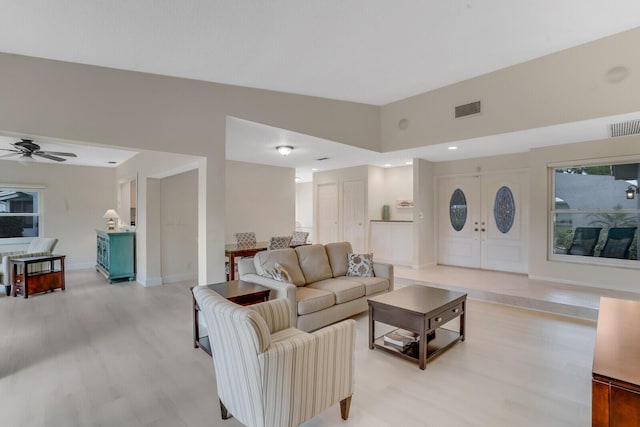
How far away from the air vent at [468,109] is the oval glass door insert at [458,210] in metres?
2.45

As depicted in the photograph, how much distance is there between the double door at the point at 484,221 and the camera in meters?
6.12

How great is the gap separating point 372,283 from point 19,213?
26.6 ft

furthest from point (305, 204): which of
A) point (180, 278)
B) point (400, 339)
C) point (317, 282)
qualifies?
point (400, 339)

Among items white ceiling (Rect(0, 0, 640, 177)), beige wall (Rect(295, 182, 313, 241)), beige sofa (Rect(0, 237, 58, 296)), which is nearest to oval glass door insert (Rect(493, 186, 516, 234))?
white ceiling (Rect(0, 0, 640, 177))

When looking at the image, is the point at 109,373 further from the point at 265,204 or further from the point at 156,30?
the point at 265,204

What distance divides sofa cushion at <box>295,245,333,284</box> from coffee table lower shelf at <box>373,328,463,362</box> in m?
1.18

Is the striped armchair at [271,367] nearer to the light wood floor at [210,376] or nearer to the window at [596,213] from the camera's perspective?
Result: the light wood floor at [210,376]

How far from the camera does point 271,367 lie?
5.56 ft

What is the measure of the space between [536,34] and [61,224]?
975cm

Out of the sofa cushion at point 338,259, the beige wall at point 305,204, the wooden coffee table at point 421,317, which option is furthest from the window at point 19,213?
the wooden coffee table at point 421,317

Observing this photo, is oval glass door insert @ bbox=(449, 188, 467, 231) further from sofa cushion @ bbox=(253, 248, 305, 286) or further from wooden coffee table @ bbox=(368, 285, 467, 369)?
sofa cushion @ bbox=(253, 248, 305, 286)

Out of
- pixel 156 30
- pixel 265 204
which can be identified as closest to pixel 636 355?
pixel 156 30

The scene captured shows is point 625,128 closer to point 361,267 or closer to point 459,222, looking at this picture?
point 459,222

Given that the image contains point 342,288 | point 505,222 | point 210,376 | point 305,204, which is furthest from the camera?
point 305,204
